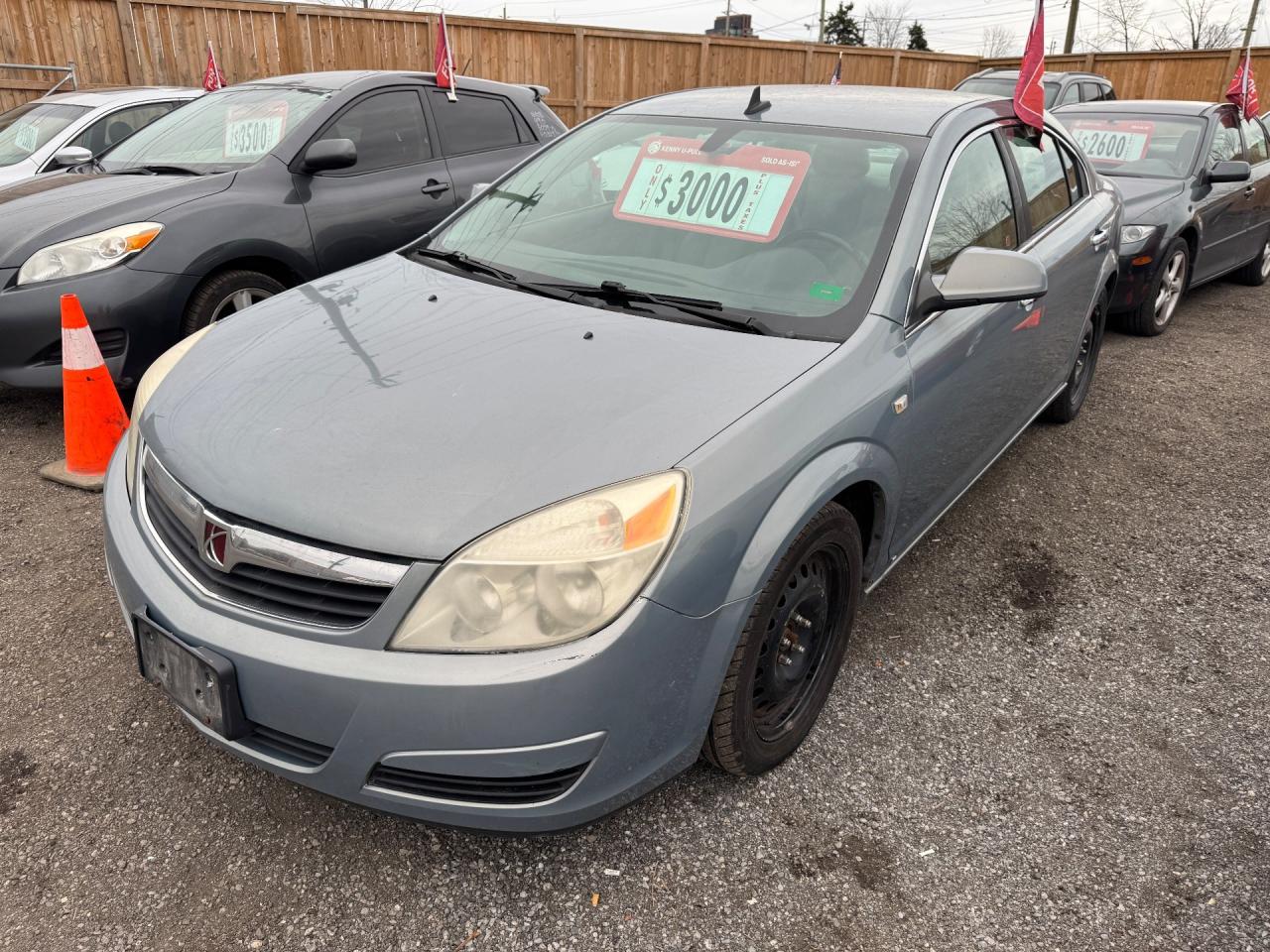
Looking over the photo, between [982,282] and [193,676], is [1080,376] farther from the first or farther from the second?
[193,676]

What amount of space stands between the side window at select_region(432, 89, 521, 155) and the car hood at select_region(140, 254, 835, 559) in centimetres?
318

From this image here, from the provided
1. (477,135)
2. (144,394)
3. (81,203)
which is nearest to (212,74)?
(477,135)

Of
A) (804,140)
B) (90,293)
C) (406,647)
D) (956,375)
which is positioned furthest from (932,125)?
(90,293)

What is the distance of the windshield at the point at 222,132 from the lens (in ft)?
15.6

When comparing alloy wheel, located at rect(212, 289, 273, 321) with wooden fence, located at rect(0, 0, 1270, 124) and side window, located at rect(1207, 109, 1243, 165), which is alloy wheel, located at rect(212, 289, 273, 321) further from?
wooden fence, located at rect(0, 0, 1270, 124)

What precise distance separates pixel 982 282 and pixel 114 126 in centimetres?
725

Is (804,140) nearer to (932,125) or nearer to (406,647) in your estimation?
(932,125)

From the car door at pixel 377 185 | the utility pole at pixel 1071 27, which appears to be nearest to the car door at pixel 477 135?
the car door at pixel 377 185

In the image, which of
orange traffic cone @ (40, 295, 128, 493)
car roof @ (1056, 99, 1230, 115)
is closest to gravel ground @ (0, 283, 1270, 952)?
orange traffic cone @ (40, 295, 128, 493)

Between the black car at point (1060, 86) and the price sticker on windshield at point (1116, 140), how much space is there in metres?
4.85

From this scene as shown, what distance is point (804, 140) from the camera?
2.80 meters

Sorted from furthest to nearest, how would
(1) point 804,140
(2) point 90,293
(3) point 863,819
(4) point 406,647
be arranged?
(2) point 90,293, (1) point 804,140, (3) point 863,819, (4) point 406,647

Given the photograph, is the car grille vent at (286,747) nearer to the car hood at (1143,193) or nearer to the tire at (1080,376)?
the tire at (1080,376)

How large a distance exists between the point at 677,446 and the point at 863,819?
42.2 inches
